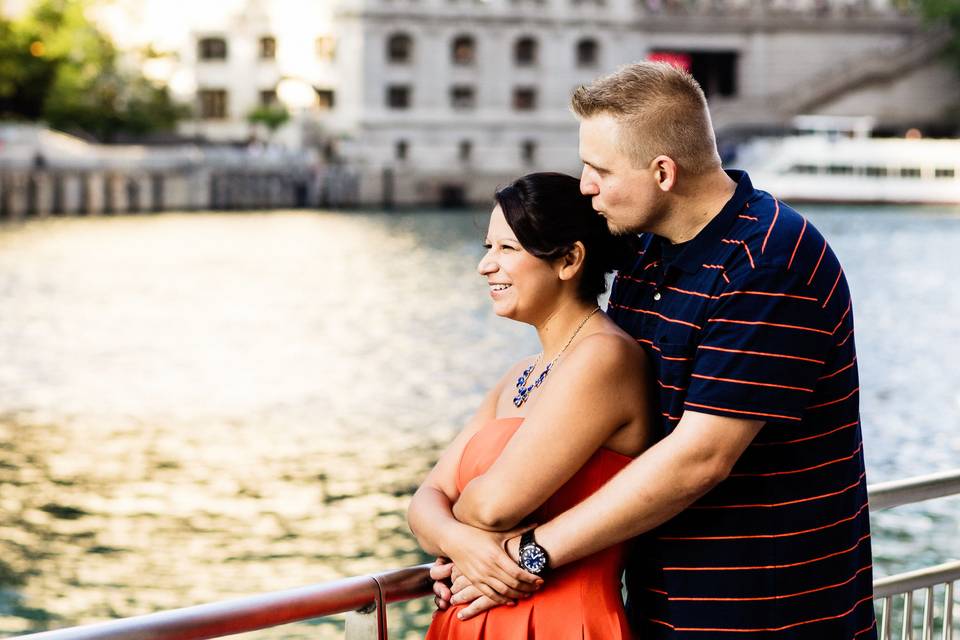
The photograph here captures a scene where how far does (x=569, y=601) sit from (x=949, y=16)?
67.3 meters

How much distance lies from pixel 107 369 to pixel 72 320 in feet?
19.9

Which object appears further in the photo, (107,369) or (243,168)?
(243,168)

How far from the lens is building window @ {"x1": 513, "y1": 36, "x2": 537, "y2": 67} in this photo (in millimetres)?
69688

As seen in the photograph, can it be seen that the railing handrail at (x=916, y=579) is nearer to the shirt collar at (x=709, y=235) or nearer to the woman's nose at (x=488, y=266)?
the shirt collar at (x=709, y=235)

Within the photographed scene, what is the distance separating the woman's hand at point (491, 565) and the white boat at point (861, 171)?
5669cm

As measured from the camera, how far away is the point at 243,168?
2327 inches

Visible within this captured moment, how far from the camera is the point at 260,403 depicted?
70.3ft

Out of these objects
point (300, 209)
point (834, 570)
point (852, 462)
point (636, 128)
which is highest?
point (636, 128)

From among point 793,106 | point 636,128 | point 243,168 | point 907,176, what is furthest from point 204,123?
point 636,128

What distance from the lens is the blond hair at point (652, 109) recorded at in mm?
2631

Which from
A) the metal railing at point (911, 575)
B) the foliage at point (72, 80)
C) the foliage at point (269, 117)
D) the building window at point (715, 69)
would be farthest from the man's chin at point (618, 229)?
the building window at point (715, 69)

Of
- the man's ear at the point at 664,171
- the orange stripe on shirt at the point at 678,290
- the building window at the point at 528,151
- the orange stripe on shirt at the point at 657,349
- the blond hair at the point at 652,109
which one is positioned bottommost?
the building window at the point at 528,151

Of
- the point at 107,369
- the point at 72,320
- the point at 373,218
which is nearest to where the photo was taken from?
the point at 107,369

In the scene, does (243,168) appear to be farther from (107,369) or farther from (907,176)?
(107,369)
